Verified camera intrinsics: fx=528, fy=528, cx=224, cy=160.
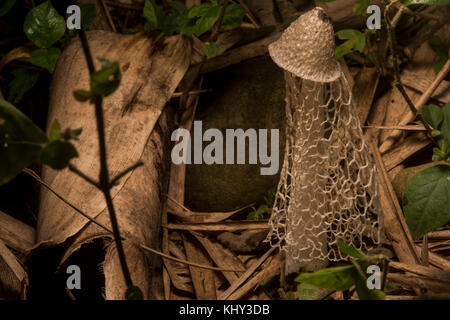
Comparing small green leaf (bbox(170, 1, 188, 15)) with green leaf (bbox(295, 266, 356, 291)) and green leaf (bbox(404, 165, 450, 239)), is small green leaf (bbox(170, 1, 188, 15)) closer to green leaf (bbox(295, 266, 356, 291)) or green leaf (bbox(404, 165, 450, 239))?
green leaf (bbox(404, 165, 450, 239))

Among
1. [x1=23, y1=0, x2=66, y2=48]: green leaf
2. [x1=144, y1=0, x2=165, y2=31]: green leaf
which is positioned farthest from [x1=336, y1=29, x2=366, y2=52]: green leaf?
[x1=23, y1=0, x2=66, y2=48]: green leaf

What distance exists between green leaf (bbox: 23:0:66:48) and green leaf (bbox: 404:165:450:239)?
1.07m

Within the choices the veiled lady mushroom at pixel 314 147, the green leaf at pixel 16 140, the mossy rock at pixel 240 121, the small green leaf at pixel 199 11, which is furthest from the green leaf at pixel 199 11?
the green leaf at pixel 16 140

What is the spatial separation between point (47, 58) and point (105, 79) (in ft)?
2.81

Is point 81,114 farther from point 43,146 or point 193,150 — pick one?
point 43,146

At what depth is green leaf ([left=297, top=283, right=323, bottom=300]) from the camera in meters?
A: 1.35

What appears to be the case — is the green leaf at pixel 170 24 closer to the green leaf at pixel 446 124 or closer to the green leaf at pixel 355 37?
the green leaf at pixel 355 37

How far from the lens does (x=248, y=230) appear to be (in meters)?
1.60

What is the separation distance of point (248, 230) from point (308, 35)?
67 cm

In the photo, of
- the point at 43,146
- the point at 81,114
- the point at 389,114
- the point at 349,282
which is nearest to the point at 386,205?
the point at 389,114

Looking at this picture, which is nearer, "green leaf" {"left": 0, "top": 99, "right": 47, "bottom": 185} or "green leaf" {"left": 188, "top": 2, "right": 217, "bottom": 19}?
"green leaf" {"left": 0, "top": 99, "right": 47, "bottom": 185}

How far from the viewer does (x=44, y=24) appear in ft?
5.05

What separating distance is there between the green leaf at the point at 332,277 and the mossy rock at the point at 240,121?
2.15 ft

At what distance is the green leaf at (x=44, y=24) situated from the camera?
153cm
